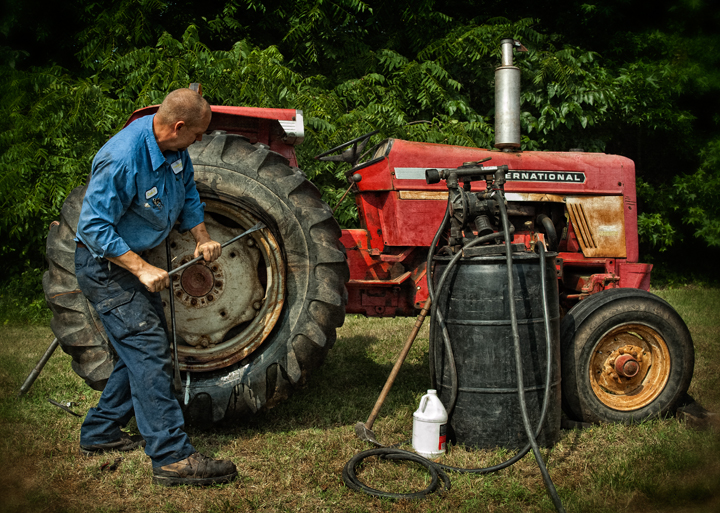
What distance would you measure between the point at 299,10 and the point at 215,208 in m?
6.90

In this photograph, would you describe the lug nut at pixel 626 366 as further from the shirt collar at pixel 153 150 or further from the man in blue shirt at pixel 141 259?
the shirt collar at pixel 153 150

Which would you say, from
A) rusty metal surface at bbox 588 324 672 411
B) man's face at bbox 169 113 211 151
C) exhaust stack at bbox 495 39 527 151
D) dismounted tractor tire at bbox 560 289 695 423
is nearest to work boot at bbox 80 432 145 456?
man's face at bbox 169 113 211 151

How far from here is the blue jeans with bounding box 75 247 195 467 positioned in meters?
2.66

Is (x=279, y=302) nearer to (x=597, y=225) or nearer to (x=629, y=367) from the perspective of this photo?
(x=629, y=367)

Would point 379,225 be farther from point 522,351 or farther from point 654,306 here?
point 654,306

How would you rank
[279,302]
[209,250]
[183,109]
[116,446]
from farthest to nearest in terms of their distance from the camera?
[279,302] → [116,446] → [209,250] → [183,109]

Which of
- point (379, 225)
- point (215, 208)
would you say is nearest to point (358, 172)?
point (379, 225)

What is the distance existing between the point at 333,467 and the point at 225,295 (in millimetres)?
1161

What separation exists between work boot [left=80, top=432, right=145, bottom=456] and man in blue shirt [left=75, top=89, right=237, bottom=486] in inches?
17.8

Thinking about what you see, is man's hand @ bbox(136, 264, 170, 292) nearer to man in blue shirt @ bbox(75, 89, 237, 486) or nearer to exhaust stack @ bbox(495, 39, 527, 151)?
man in blue shirt @ bbox(75, 89, 237, 486)

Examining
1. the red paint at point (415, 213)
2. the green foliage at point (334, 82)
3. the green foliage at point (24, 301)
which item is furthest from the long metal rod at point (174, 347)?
the green foliage at point (24, 301)

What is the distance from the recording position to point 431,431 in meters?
2.94

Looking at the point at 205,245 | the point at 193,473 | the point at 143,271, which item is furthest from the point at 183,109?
the point at 193,473

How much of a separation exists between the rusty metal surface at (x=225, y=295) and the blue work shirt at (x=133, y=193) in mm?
392
